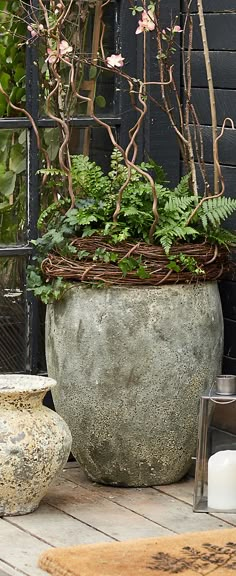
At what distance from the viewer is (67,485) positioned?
164 inches

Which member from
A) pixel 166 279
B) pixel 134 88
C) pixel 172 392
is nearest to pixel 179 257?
pixel 166 279

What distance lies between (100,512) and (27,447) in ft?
1.10

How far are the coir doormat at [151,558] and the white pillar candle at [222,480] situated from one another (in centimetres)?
32

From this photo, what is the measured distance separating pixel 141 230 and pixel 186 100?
1.73 feet

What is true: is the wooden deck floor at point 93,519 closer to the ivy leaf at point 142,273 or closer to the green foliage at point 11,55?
the ivy leaf at point 142,273

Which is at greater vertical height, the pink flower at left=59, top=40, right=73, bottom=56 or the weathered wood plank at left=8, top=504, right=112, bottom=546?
the pink flower at left=59, top=40, right=73, bottom=56

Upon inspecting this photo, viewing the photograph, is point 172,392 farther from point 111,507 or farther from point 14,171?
point 14,171

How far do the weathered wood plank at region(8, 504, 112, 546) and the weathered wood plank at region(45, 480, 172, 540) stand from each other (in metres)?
0.03

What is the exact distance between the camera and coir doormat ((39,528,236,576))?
324 centimetres

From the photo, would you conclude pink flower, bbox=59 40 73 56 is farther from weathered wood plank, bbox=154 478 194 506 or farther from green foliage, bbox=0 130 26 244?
weathered wood plank, bbox=154 478 194 506

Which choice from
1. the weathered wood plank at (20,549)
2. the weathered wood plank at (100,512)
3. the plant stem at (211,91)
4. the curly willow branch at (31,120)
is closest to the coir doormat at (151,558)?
the weathered wood plank at (20,549)

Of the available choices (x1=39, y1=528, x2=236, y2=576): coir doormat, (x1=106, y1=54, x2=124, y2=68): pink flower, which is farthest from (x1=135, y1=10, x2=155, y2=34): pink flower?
(x1=39, y1=528, x2=236, y2=576): coir doormat

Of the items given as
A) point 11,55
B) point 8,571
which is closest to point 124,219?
point 11,55

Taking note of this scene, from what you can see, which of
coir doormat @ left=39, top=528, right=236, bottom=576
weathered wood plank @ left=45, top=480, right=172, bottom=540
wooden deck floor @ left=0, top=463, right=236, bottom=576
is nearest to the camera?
coir doormat @ left=39, top=528, right=236, bottom=576
